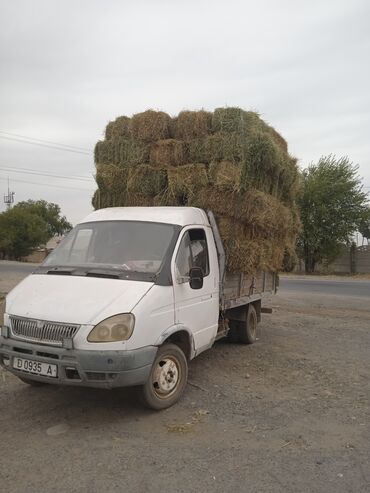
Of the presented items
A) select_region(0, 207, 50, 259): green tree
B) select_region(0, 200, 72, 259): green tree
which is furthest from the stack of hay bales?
select_region(0, 207, 50, 259): green tree

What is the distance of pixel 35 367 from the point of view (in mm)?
4625

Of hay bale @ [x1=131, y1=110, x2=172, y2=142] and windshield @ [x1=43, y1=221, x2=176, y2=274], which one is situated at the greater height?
hay bale @ [x1=131, y1=110, x2=172, y2=142]

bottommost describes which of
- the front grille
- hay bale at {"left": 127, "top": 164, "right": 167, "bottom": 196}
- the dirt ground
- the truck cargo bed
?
the dirt ground

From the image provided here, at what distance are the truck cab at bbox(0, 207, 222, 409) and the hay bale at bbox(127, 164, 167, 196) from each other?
105cm

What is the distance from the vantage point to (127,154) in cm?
764

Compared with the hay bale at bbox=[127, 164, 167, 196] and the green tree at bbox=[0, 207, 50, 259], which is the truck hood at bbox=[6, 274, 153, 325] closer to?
the hay bale at bbox=[127, 164, 167, 196]

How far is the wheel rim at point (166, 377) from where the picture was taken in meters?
5.01

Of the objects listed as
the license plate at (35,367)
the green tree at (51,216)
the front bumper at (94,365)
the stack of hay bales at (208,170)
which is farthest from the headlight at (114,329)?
the green tree at (51,216)

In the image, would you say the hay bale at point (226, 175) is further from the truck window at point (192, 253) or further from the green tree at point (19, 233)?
the green tree at point (19, 233)

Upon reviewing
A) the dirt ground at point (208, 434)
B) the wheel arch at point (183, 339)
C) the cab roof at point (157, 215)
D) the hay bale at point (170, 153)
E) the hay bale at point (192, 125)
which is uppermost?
the hay bale at point (192, 125)

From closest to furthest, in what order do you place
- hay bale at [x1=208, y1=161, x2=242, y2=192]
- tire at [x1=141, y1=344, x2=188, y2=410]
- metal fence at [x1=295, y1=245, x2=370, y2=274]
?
tire at [x1=141, y1=344, x2=188, y2=410] < hay bale at [x1=208, y1=161, x2=242, y2=192] < metal fence at [x1=295, y1=245, x2=370, y2=274]

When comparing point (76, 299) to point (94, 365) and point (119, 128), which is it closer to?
point (94, 365)

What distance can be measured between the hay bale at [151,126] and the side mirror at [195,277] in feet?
9.38

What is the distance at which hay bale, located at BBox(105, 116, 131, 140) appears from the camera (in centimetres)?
776
